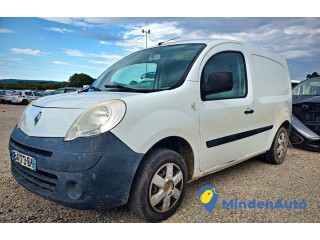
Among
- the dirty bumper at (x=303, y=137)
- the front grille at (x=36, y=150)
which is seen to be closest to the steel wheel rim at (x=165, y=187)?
the front grille at (x=36, y=150)

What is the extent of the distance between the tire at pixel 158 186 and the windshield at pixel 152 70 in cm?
68

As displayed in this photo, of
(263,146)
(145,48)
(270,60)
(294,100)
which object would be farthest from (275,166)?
(145,48)

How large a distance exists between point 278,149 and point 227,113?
70.1 inches

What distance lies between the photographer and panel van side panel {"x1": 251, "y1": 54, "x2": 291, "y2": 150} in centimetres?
346

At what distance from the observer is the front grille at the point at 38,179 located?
201 cm

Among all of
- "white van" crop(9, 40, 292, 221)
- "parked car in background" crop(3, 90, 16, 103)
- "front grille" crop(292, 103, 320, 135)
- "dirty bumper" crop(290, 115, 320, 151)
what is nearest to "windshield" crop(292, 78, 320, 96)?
"front grille" crop(292, 103, 320, 135)

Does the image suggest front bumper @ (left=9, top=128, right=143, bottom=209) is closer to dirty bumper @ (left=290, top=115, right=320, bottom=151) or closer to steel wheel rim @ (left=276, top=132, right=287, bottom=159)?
steel wheel rim @ (left=276, top=132, right=287, bottom=159)

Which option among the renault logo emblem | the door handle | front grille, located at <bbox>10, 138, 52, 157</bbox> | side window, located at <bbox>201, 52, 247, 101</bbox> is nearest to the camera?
front grille, located at <bbox>10, 138, 52, 157</bbox>

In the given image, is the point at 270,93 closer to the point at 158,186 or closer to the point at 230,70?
the point at 230,70

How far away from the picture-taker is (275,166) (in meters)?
4.07

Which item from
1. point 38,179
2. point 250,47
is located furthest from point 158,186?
point 250,47

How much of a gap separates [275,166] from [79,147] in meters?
3.24

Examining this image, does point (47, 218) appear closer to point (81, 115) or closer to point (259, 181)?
point (81, 115)

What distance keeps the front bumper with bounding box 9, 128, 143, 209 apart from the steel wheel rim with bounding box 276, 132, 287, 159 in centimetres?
287
